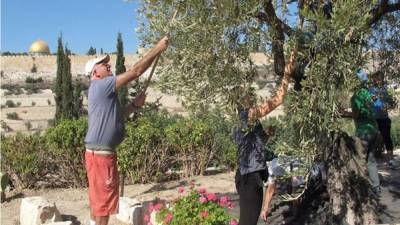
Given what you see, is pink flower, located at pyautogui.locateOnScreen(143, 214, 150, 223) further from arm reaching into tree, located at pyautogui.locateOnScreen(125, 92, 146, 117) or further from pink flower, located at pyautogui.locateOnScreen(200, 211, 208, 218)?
arm reaching into tree, located at pyautogui.locateOnScreen(125, 92, 146, 117)

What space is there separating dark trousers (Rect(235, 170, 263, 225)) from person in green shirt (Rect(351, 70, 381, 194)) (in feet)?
3.81

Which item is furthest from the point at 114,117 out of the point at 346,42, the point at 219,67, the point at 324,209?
the point at 324,209

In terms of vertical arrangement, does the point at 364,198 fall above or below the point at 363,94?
below

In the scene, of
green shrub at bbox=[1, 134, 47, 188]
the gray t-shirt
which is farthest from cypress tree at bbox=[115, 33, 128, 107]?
the gray t-shirt

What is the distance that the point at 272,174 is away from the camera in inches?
234

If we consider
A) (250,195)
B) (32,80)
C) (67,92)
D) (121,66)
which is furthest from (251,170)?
(32,80)

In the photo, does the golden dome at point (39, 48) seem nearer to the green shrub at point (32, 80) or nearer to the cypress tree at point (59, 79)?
the green shrub at point (32, 80)

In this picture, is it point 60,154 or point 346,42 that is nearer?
point 346,42

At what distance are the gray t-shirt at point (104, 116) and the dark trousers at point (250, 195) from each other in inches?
47.8

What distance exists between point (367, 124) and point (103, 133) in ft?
10.9

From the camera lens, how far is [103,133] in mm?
4602

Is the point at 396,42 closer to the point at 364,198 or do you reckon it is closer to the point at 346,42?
the point at 364,198

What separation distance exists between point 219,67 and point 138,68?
2.14 ft

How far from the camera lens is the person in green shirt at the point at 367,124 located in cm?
548
